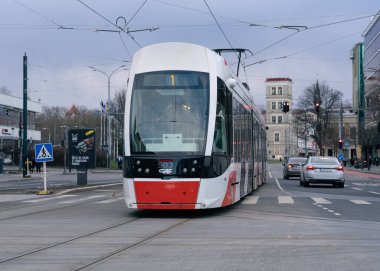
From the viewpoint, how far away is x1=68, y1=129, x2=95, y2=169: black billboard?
3100 centimetres

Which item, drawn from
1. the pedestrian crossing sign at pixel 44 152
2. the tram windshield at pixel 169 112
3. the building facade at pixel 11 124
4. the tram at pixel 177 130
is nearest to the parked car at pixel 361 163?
the building facade at pixel 11 124

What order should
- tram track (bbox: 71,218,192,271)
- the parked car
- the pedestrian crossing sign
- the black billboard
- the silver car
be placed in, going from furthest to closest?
the parked car
the silver car
the black billboard
the pedestrian crossing sign
tram track (bbox: 71,218,192,271)

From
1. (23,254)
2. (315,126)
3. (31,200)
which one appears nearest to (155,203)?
(23,254)

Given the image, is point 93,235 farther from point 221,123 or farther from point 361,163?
point 361,163

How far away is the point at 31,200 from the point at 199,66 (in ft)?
31.5

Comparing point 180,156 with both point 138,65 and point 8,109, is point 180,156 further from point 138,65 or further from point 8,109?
point 8,109

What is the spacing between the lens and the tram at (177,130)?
14.6 m

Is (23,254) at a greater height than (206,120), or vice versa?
(206,120)

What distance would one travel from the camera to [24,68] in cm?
4594

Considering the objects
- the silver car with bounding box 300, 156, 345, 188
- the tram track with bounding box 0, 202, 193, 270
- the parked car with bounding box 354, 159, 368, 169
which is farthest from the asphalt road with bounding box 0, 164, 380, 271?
the parked car with bounding box 354, 159, 368, 169

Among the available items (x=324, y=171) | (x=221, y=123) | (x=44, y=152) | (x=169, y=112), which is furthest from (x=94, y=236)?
(x=324, y=171)

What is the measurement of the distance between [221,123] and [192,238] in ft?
14.8

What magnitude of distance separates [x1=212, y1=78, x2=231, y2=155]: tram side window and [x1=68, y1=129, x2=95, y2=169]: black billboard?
15967 millimetres

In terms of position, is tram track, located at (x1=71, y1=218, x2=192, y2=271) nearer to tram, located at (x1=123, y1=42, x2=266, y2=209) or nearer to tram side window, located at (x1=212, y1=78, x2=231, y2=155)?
tram, located at (x1=123, y1=42, x2=266, y2=209)
